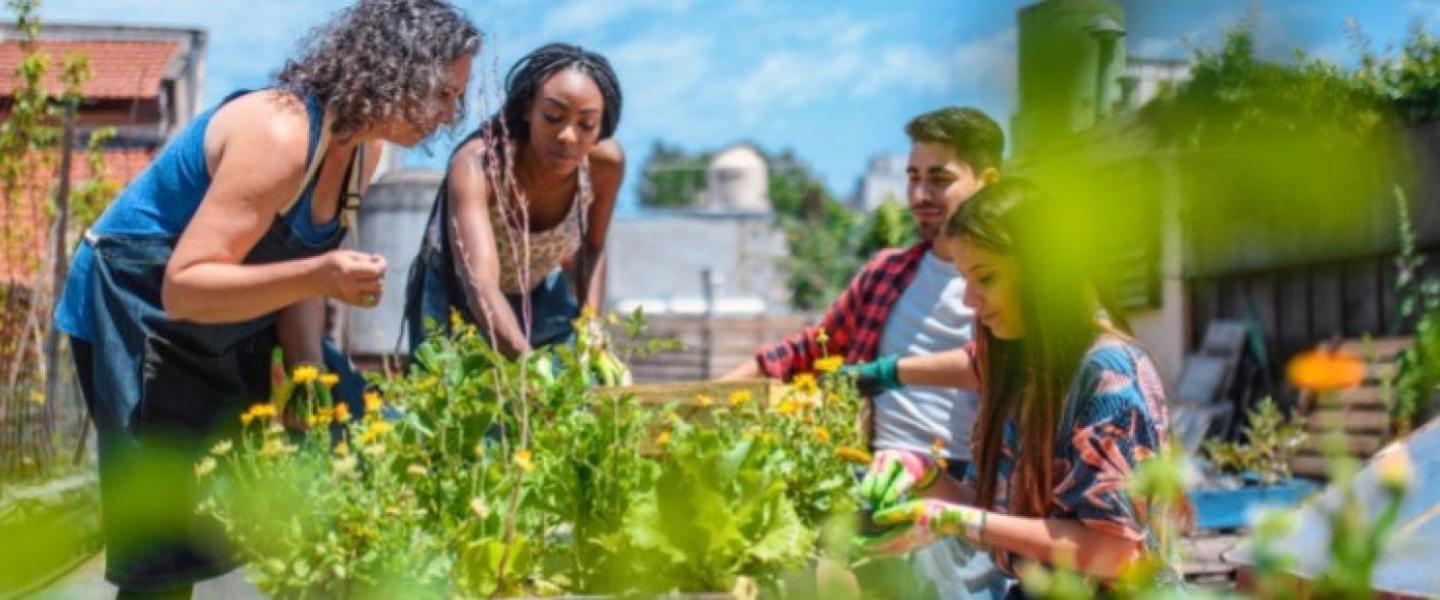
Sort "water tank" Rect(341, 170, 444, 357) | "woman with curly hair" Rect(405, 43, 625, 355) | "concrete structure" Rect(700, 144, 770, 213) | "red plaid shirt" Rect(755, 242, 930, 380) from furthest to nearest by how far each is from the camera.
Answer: "concrete structure" Rect(700, 144, 770, 213) < "water tank" Rect(341, 170, 444, 357) < "red plaid shirt" Rect(755, 242, 930, 380) < "woman with curly hair" Rect(405, 43, 625, 355)

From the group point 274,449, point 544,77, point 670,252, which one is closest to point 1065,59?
point 274,449

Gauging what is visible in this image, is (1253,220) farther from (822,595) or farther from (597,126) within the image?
(597,126)

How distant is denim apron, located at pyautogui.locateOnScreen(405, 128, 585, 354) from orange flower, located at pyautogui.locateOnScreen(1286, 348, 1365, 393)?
7.87 feet

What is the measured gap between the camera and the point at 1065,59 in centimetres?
42

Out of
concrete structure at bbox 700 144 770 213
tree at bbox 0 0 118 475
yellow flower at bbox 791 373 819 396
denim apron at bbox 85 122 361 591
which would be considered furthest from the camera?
concrete structure at bbox 700 144 770 213

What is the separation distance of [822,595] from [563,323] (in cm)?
190

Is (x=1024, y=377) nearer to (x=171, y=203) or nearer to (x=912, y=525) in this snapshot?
(x=912, y=525)

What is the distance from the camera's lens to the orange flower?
51cm

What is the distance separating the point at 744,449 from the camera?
1.48 m

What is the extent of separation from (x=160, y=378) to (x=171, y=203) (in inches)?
10.3

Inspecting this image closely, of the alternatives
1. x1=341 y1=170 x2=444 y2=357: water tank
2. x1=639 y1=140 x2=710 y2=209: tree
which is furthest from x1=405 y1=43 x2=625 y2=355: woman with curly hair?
x1=639 y1=140 x2=710 y2=209: tree

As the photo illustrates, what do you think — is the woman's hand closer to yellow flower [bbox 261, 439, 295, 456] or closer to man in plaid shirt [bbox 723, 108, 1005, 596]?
yellow flower [bbox 261, 439, 295, 456]

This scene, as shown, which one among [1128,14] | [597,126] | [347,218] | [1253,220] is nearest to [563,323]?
[597,126]

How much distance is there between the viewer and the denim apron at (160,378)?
88.7 inches
